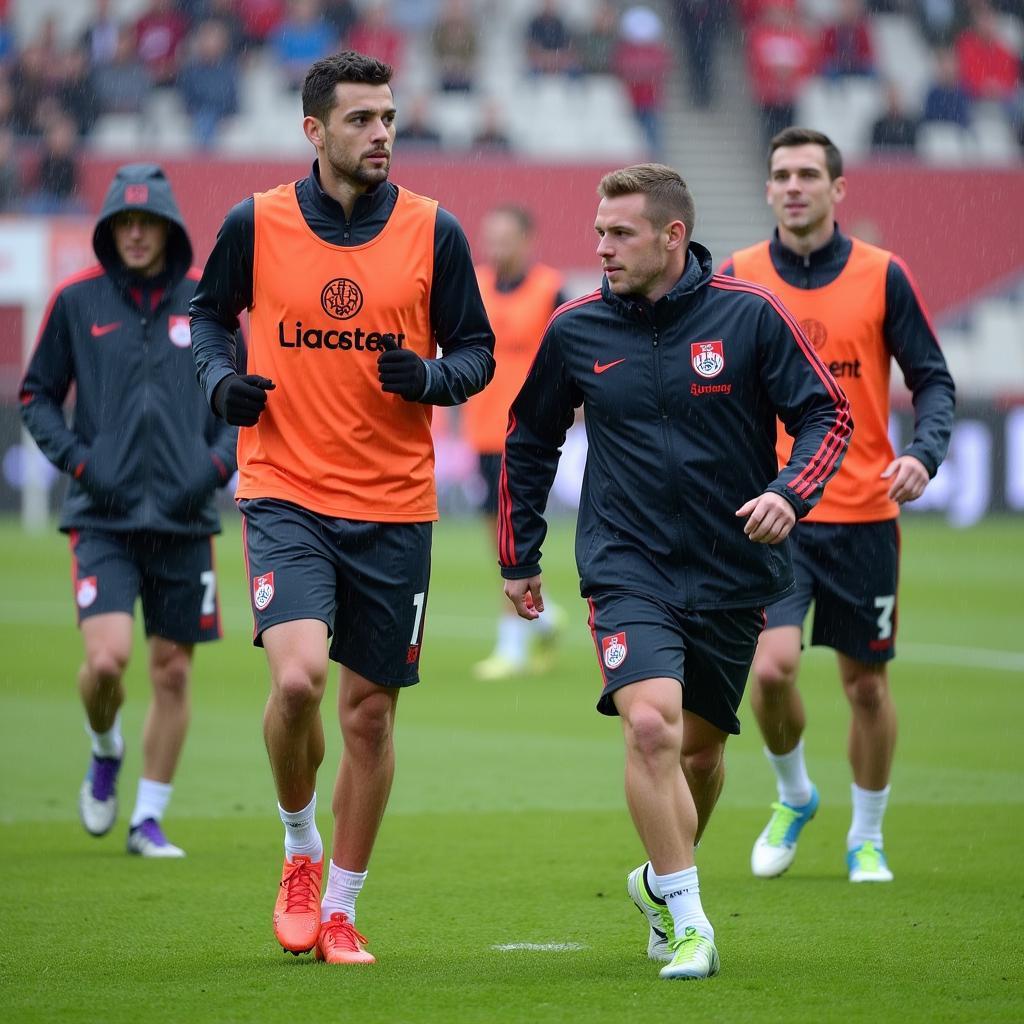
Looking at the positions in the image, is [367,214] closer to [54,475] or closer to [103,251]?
[103,251]

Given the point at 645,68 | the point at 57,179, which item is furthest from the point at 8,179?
the point at 645,68

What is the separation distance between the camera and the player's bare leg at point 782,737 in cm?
720

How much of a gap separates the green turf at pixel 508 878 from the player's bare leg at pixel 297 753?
143mm

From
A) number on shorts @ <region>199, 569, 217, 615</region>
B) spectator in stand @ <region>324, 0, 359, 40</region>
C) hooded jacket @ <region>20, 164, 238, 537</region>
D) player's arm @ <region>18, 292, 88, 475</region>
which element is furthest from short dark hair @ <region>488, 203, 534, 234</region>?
spectator in stand @ <region>324, 0, 359, 40</region>

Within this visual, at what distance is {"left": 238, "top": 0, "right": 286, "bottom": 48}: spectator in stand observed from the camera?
29375 millimetres

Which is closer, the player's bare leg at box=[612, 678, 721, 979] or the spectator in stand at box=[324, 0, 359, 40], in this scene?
the player's bare leg at box=[612, 678, 721, 979]

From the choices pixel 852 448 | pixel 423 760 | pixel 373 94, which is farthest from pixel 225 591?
pixel 373 94

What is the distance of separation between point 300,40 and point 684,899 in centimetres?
2520

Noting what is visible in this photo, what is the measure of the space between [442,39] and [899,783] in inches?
869

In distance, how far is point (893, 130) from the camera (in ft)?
97.2

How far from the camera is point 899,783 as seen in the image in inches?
368

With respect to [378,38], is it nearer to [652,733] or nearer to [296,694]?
[296,694]

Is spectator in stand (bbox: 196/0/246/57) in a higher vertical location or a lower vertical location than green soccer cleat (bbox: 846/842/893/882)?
higher

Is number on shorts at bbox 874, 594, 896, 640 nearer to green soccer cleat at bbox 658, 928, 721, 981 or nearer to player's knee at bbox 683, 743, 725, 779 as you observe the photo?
player's knee at bbox 683, 743, 725, 779
